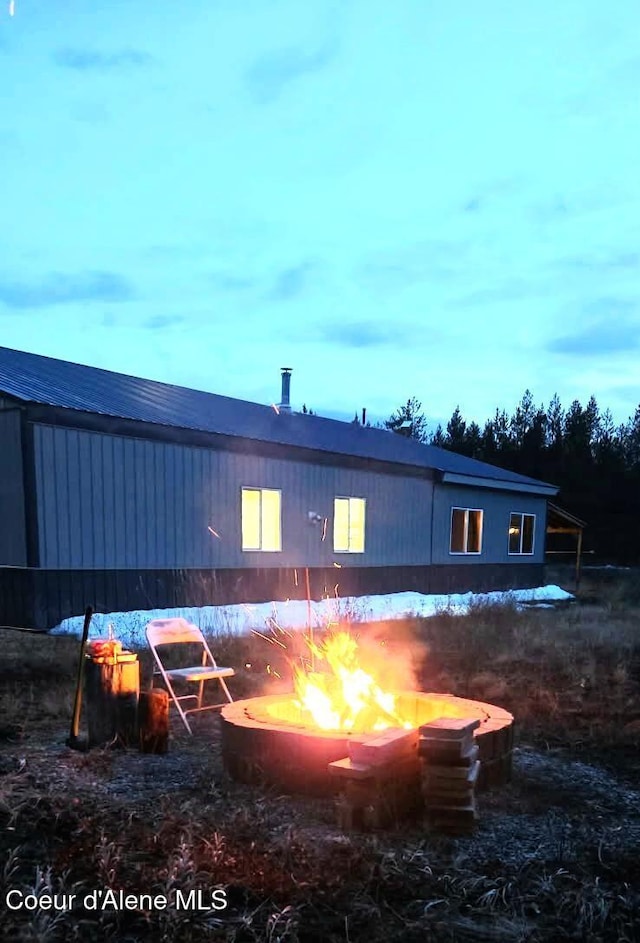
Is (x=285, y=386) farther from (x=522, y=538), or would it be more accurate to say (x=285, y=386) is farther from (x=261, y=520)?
(x=522, y=538)

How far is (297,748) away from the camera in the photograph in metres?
3.93

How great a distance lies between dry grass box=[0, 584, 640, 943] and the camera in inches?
100

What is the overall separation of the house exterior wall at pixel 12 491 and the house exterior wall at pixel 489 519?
1016 centimetres

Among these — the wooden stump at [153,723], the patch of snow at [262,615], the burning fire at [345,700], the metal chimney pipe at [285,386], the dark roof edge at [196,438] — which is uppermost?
the metal chimney pipe at [285,386]

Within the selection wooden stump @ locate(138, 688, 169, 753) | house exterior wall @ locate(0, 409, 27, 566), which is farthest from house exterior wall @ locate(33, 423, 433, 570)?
wooden stump @ locate(138, 688, 169, 753)

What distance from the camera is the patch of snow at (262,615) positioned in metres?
10.0

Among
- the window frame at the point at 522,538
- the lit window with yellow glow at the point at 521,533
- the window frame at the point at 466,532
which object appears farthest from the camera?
the lit window with yellow glow at the point at 521,533

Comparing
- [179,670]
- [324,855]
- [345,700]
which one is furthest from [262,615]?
[324,855]

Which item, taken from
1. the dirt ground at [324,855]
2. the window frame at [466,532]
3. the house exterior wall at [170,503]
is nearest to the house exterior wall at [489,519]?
the window frame at [466,532]

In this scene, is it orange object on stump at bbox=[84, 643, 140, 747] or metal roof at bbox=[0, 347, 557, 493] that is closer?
orange object on stump at bbox=[84, 643, 140, 747]

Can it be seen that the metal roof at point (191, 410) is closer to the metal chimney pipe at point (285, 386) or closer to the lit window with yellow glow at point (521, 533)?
the metal chimney pipe at point (285, 386)

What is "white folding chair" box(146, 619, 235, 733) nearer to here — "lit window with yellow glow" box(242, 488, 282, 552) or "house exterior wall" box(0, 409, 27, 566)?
"house exterior wall" box(0, 409, 27, 566)

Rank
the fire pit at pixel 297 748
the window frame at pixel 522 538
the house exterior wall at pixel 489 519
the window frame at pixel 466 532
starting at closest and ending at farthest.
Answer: the fire pit at pixel 297 748 < the house exterior wall at pixel 489 519 < the window frame at pixel 466 532 < the window frame at pixel 522 538

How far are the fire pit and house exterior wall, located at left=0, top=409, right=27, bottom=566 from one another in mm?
6679
